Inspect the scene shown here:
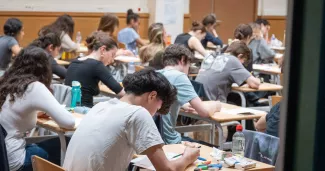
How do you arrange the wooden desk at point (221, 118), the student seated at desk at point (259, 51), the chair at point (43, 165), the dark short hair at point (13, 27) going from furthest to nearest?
the student seated at desk at point (259, 51) < the dark short hair at point (13, 27) < the wooden desk at point (221, 118) < the chair at point (43, 165)

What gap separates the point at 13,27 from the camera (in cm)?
845

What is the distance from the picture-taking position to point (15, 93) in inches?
Answer: 164

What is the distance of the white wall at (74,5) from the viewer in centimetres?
1192

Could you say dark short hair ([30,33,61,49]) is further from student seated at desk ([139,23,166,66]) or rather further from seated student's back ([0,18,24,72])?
seated student's back ([0,18,24,72])

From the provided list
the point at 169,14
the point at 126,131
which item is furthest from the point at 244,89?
the point at 169,14

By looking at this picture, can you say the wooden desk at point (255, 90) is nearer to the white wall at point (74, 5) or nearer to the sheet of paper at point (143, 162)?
the sheet of paper at point (143, 162)

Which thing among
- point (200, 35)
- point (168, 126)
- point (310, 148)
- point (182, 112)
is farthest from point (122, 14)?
point (310, 148)

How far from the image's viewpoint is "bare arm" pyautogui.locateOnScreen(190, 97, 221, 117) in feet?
16.5

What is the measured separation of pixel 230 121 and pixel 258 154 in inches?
56.3

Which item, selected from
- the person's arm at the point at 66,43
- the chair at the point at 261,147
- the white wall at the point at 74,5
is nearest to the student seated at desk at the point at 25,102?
the chair at the point at 261,147

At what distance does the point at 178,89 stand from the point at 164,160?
1.71m

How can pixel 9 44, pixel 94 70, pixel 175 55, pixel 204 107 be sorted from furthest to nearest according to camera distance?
pixel 9 44
pixel 94 70
pixel 204 107
pixel 175 55

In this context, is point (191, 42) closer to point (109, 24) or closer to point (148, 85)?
point (109, 24)

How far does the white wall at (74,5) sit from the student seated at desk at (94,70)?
6468mm
